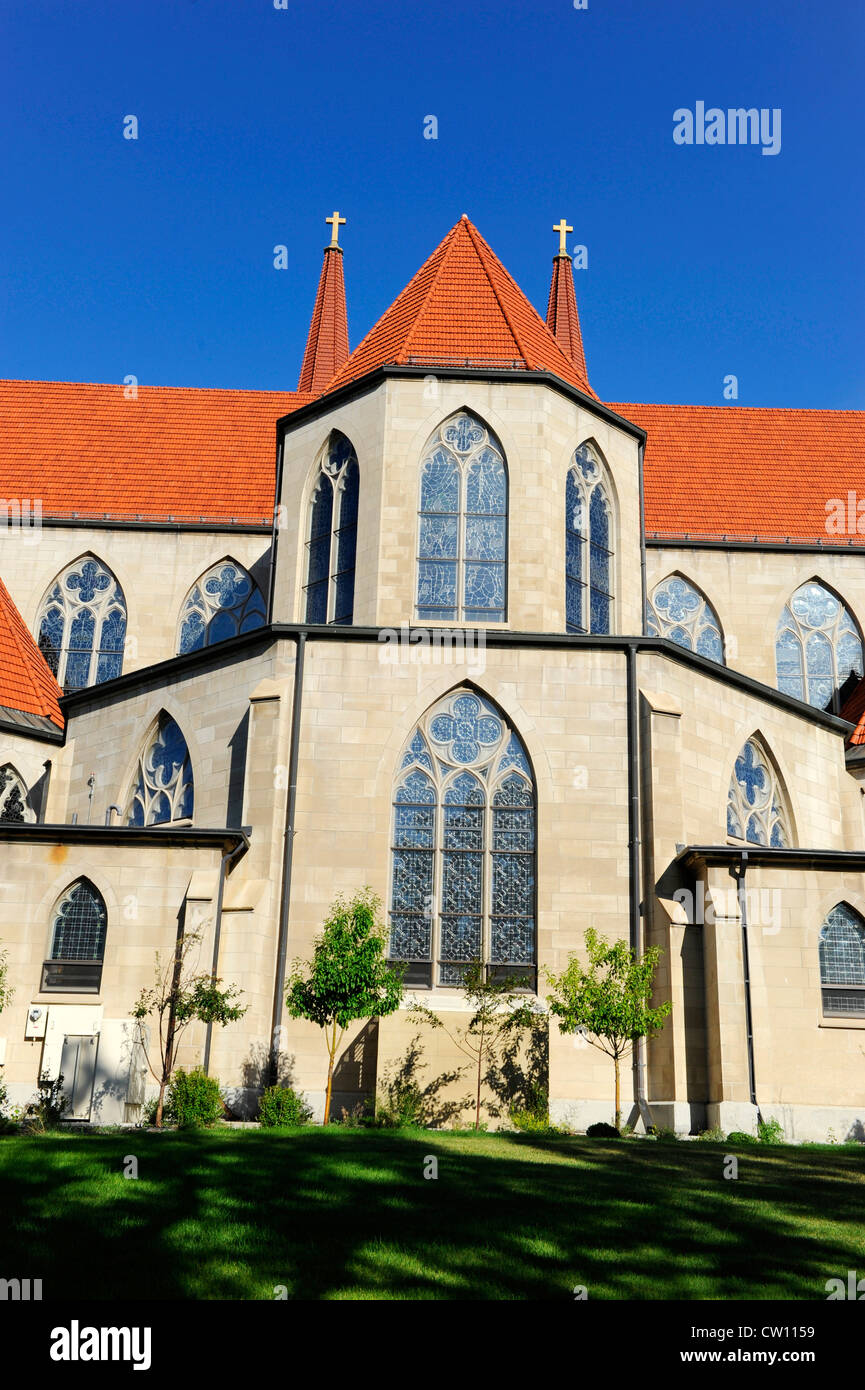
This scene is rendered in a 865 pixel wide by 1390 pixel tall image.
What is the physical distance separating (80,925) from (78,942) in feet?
0.94

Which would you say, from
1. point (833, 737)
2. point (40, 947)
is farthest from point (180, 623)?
point (833, 737)

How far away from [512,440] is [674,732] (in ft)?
22.0

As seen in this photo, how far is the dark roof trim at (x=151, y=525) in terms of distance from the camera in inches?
1318

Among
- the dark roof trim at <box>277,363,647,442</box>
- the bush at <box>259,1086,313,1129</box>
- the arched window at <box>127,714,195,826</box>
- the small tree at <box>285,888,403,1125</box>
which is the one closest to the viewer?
the bush at <box>259,1086,313,1129</box>

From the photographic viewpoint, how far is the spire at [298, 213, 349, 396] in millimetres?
47188

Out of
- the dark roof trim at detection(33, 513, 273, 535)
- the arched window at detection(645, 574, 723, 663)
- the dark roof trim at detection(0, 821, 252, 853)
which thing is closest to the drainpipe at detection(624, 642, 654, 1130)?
the dark roof trim at detection(0, 821, 252, 853)

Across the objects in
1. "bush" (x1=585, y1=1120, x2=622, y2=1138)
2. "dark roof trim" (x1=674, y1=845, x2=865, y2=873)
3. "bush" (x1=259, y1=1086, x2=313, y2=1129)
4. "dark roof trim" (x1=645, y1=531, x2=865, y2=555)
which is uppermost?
"dark roof trim" (x1=645, y1=531, x2=865, y2=555)

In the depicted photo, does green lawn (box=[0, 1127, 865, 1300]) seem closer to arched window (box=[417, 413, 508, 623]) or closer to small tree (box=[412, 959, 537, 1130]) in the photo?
small tree (box=[412, 959, 537, 1130])

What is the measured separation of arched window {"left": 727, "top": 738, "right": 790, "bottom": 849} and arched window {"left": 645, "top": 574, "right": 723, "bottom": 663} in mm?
7191

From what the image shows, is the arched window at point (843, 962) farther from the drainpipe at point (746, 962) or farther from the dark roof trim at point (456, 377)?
the dark roof trim at point (456, 377)

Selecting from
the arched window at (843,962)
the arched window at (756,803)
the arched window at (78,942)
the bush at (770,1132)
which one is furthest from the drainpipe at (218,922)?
the arched window at (843,962)

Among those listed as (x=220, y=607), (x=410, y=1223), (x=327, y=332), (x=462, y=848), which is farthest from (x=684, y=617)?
(x=410, y=1223)

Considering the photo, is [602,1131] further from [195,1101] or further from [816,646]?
[816,646]

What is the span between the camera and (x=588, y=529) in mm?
26719
